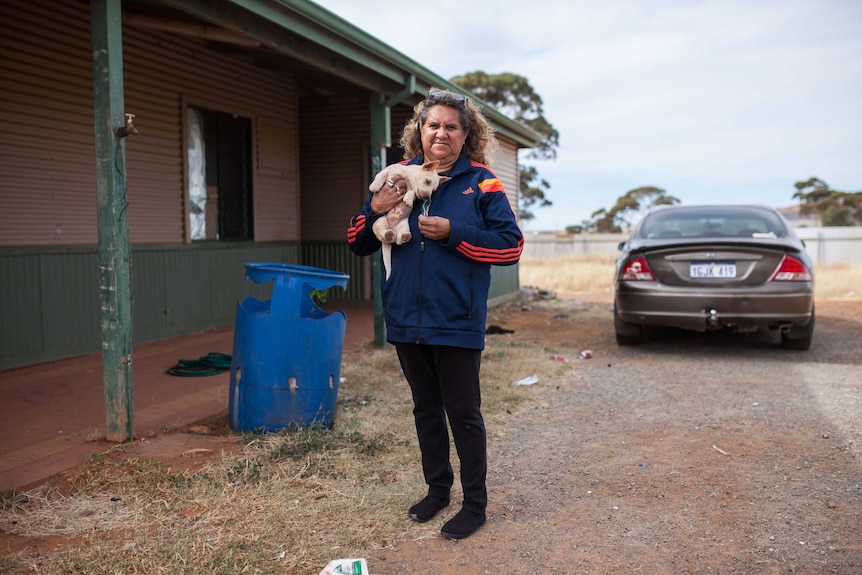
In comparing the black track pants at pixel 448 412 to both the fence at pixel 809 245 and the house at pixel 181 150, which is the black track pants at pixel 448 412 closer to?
the house at pixel 181 150

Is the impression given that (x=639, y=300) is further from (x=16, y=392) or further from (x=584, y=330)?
A: (x=16, y=392)

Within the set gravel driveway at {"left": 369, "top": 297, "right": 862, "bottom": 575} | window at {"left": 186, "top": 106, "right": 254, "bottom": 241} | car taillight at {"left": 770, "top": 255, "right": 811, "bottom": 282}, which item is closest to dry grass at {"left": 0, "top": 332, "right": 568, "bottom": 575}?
gravel driveway at {"left": 369, "top": 297, "right": 862, "bottom": 575}

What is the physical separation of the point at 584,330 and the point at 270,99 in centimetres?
524

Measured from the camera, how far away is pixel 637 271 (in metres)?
7.21

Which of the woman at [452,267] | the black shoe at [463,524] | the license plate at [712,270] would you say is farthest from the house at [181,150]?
the license plate at [712,270]

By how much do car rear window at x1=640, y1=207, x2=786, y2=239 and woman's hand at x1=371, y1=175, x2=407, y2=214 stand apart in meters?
5.15

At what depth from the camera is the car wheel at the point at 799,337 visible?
7.32 metres

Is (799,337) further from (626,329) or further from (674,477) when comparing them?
(674,477)

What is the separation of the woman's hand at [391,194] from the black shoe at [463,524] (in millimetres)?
1336

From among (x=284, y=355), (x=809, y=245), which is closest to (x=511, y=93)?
(x=809, y=245)

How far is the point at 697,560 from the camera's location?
2.81 m

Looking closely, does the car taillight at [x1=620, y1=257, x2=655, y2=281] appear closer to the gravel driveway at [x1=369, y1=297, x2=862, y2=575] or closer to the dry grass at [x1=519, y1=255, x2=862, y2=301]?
the gravel driveway at [x1=369, y1=297, x2=862, y2=575]

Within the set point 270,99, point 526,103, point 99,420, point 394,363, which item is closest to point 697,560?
point 99,420

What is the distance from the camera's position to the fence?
23.3 metres
